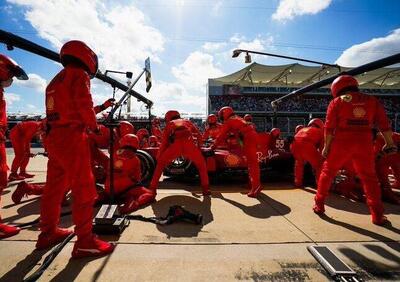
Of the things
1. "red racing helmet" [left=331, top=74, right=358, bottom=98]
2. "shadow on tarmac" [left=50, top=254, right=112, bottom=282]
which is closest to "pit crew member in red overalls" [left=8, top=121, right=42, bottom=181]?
"shadow on tarmac" [left=50, top=254, right=112, bottom=282]

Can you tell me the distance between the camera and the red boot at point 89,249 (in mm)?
2355

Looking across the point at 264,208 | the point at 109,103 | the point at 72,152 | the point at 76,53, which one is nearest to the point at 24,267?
the point at 72,152

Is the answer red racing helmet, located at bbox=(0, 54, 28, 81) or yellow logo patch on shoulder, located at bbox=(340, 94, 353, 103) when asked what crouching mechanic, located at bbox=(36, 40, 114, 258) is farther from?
yellow logo patch on shoulder, located at bbox=(340, 94, 353, 103)

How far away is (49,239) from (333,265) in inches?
97.3

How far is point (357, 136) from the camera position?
3346 mm

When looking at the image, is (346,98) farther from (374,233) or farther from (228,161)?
(228,161)

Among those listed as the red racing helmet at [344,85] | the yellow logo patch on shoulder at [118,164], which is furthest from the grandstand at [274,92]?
the red racing helmet at [344,85]

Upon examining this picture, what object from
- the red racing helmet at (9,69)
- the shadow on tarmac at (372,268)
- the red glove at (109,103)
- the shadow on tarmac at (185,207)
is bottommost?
the shadow on tarmac at (185,207)

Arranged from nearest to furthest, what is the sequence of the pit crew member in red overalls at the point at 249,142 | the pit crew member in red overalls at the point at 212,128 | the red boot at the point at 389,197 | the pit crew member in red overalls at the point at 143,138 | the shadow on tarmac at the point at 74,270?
1. the shadow on tarmac at the point at 74,270
2. the red boot at the point at 389,197
3. the pit crew member in red overalls at the point at 249,142
4. the pit crew member in red overalls at the point at 143,138
5. the pit crew member in red overalls at the point at 212,128

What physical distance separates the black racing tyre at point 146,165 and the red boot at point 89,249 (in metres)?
3.28

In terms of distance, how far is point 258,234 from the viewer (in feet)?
9.68

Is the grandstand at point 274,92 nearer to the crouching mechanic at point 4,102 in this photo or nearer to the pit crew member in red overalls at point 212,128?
the pit crew member in red overalls at point 212,128

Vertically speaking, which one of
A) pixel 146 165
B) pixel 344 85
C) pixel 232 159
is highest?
pixel 344 85

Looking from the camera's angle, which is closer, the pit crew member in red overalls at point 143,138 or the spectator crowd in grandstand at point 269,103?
the pit crew member in red overalls at point 143,138
